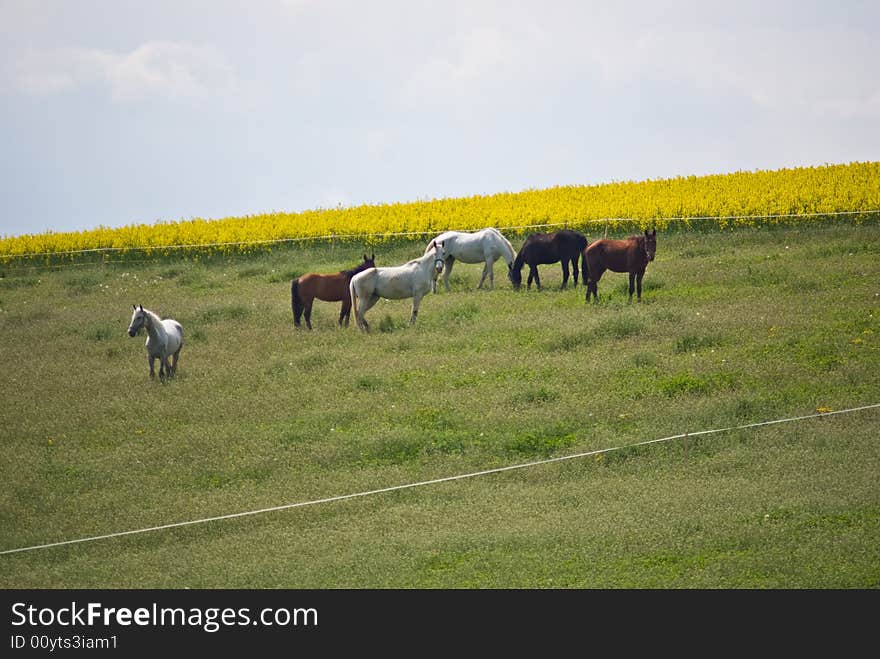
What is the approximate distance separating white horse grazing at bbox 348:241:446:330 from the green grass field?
0.53 metres

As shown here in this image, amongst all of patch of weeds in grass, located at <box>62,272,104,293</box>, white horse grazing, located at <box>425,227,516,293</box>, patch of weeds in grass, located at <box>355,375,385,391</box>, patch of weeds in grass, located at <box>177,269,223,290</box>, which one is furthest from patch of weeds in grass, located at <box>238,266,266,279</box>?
patch of weeds in grass, located at <box>355,375,385,391</box>

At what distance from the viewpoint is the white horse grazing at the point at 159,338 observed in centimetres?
1962

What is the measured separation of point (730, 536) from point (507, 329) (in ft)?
→ 36.3

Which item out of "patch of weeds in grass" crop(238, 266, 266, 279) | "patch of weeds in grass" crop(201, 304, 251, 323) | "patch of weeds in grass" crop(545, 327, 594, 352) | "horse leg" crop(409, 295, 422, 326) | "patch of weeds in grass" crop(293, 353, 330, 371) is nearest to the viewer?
"patch of weeds in grass" crop(545, 327, 594, 352)

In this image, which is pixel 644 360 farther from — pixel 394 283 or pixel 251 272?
pixel 251 272

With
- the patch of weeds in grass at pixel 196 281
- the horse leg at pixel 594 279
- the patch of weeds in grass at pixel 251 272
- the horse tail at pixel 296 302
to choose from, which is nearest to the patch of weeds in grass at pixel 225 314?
the horse tail at pixel 296 302

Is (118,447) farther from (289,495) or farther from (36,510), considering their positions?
(289,495)

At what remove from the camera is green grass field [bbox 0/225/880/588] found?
37.2 feet

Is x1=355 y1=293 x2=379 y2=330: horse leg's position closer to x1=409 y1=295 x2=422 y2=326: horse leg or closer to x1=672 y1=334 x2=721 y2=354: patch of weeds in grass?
x1=409 y1=295 x2=422 y2=326: horse leg

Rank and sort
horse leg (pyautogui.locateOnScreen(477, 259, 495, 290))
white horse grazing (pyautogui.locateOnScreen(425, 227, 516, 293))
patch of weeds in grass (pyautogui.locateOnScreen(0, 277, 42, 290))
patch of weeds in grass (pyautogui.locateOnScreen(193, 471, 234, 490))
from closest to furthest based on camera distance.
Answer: patch of weeds in grass (pyautogui.locateOnScreen(193, 471, 234, 490)) → horse leg (pyautogui.locateOnScreen(477, 259, 495, 290)) → white horse grazing (pyautogui.locateOnScreen(425, 227, 516, 293)) → patch of weeds in grass (pyautogui.locateOnScreen(0, 277, 42, 290))

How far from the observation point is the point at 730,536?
441 inches
